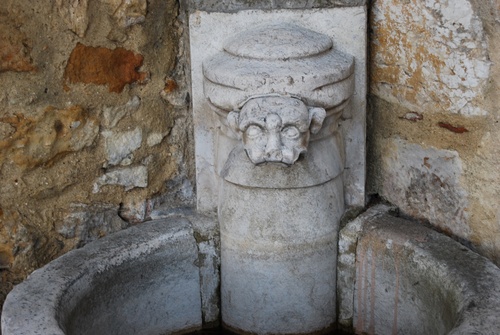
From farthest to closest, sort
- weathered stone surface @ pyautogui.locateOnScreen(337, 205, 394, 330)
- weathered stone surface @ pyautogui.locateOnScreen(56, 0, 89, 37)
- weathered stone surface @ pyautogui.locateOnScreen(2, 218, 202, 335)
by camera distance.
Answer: weathered stone surface @ pyautogui.locateOnScreen(337, 205, 394, 330)
weathered stone surface @ pyautogui.locateOnScreen(56, 0, 89, 37)
weathered stone surface @ pyautogui.locateOnScreen(2, 218, 202, 335)

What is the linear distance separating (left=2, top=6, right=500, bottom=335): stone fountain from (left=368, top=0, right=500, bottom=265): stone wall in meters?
0.08

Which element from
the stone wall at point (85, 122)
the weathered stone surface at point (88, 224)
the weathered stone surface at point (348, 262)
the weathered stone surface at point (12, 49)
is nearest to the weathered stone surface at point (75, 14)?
the stone wall at point (85, 122)

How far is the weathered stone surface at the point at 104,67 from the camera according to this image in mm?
2320

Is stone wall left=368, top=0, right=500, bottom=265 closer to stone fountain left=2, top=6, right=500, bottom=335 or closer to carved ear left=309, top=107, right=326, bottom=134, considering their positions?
stone fountain left=2, top=6, right=500, bottom=335

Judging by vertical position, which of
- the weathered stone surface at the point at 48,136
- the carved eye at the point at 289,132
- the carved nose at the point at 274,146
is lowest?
the weathered stone surface at the point at 48,136

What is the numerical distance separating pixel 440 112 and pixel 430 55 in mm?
150

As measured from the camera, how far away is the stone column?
6.96 feet

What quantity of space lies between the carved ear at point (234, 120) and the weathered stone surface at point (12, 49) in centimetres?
53

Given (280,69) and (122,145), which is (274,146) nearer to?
(280,69)

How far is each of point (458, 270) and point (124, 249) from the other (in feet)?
2.73

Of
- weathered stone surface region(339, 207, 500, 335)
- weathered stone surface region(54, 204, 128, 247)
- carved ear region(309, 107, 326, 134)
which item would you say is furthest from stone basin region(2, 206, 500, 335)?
carved ear region(309, 107, 326, 134)

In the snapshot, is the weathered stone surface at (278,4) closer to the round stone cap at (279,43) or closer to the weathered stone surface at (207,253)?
the round stone cap at (279,43)

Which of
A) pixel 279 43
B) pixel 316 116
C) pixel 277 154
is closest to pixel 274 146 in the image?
pixel 277 154

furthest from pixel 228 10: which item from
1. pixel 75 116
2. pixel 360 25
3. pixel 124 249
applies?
pixel 124 249
